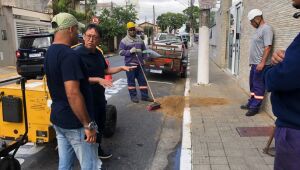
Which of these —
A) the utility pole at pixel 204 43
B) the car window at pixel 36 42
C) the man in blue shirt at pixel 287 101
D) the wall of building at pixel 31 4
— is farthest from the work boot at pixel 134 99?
the wall of building at pixel 31 4

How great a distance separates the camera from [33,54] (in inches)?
450

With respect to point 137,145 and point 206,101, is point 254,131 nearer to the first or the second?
point 137,145

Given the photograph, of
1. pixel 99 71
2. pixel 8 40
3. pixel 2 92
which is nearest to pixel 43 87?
pixel 2 92

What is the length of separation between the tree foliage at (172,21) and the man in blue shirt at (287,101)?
88.1 m

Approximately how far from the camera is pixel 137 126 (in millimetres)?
6590

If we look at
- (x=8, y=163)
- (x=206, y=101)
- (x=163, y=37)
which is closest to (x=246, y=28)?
(x=206, y=101)

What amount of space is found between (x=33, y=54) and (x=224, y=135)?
8179 millimetres

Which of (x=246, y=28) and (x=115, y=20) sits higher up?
(x=115, y=20)

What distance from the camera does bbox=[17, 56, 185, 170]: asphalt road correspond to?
470cm

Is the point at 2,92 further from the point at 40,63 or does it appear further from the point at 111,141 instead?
the point at 40,63

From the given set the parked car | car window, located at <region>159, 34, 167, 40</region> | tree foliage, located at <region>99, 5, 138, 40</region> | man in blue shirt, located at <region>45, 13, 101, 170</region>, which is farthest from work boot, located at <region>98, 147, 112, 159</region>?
tree foliage, located at <region>99, 5, 138, 40</region>

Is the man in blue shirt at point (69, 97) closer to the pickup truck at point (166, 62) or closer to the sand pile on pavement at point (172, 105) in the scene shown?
the sand pile on pavement at point (172, 105)

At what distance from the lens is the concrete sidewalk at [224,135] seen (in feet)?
14.5

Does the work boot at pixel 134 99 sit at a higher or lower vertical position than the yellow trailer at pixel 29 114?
lower
